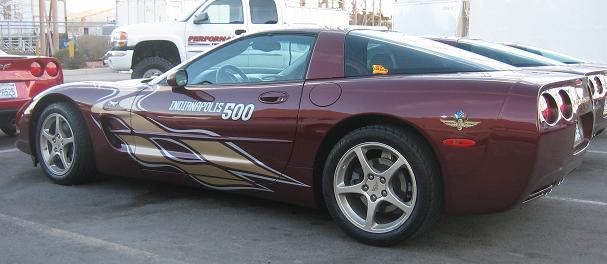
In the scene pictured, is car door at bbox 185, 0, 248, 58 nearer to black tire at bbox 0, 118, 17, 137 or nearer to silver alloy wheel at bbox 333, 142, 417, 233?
black tire at bbox 0, 118, 17, 137

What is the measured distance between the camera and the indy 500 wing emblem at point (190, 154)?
4250 millimetres

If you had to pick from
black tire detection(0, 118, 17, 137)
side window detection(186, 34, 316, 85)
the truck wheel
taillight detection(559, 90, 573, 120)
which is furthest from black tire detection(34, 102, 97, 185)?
Answer: the truck wheel

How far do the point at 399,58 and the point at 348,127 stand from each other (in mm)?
574

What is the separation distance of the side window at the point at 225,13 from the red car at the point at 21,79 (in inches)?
143

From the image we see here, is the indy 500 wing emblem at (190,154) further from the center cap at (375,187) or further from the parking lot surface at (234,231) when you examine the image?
the center cap at (375,187)

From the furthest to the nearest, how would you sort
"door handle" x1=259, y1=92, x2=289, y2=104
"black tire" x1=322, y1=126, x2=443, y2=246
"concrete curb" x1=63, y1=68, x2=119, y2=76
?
1. "concrete curb" x1=63, y1=68, x2=119, y2=76
2. "door handle" x1=259, y1=92, x2=289, y2=104
3. "black tire" x1=322, y1=126, x2=443, y2=246

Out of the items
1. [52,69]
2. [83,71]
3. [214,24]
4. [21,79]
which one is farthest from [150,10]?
[21,79]

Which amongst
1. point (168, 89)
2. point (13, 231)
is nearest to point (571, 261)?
point (168, 89)

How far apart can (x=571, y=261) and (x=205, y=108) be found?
2567 millimetres

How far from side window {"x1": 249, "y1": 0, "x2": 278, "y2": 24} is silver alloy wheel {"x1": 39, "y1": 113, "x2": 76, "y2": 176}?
5778mm

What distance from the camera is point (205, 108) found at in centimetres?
439

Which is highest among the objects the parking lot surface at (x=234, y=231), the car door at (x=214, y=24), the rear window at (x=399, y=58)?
the car door at (x=214, y=24)

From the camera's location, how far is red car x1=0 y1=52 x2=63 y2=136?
689cm

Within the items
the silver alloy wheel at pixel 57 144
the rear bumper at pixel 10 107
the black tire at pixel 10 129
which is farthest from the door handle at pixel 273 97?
the black tire at pixel 10 129
